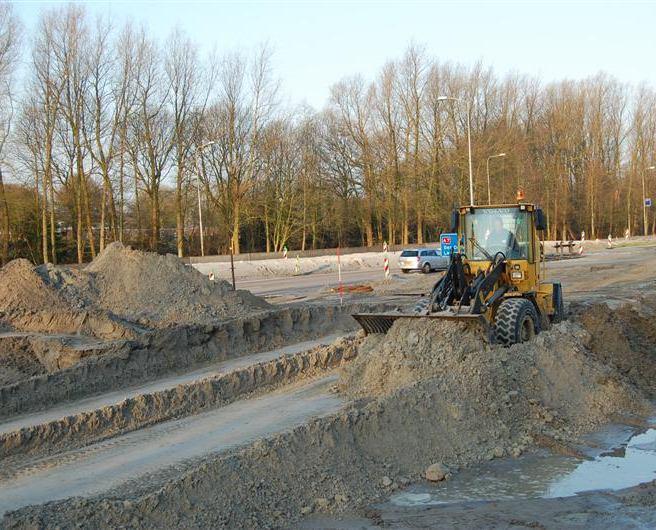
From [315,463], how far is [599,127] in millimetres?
75852

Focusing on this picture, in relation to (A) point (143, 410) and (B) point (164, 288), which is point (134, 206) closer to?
(B) point (164, 288)

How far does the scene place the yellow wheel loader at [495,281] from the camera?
11.3 metres

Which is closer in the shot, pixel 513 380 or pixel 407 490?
pixel 407 490

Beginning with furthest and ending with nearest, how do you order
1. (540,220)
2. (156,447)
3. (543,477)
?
(540,220) → (156,447) → (543,477)

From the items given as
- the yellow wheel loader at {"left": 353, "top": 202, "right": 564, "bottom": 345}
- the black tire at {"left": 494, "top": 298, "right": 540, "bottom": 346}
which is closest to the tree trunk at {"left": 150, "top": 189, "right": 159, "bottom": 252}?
the yellow wheel loader at {"left": 353, "top": 202, "right": 564, "bottom": 345}

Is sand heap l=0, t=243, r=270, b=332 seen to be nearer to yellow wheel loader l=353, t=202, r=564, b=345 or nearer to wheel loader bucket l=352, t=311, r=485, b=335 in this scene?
wheel loader bucket l=352, t=311, r=485, b=335

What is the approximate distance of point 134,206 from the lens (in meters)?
50.1

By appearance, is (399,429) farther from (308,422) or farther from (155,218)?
(155,218)

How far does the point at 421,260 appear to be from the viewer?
36719mm

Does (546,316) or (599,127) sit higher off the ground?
(599,127)

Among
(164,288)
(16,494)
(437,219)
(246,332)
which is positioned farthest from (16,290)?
(437,219)

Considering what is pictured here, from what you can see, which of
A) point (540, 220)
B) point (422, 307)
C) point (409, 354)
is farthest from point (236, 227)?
point (409, 354)

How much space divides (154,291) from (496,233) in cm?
836

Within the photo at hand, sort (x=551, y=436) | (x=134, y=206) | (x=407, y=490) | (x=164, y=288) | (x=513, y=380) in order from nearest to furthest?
(x=407, y=490), (x=551, y=436), (x=513, y=380), (x=164, y=288), (x=134, y=206)
